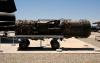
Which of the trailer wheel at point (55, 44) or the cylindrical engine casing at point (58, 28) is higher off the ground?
the cylindrical engine casing at point (58, 28)

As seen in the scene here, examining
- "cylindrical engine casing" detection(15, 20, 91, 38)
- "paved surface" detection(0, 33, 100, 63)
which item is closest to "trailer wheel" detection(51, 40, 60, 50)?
"paved surface" detection(0, 33, 100, 63)

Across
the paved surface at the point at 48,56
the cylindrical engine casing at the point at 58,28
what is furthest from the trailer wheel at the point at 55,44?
the cylindrical engine casing at the point at 58,28

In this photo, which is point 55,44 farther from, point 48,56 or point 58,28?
point 48,56

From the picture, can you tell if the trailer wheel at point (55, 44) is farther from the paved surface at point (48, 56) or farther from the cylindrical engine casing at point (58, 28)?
the cylindrical engine casing at point (58, 28)

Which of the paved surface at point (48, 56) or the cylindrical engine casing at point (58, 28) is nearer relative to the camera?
the paved surface at point (48, 56)

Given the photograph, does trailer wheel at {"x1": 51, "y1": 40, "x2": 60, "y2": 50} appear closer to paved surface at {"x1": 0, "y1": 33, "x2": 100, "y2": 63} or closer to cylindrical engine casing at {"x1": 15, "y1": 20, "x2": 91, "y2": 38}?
paved surface at {"x1": 0, "y1": 33, "x2": 100, "y2": 63}

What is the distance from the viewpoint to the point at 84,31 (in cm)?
1847

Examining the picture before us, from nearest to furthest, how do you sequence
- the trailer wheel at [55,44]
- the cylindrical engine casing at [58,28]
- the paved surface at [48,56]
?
1. the paved surface at [48,56]
2. the trailer wheel at [55,44]
3. the cylindrical engine casing at [58,28]

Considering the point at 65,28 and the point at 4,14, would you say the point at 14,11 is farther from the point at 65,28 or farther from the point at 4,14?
the point at 65,28

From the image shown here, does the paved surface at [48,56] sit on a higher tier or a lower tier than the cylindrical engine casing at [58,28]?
lower

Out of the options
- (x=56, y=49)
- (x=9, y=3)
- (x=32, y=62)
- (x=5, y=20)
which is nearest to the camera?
(x=32, y=62)

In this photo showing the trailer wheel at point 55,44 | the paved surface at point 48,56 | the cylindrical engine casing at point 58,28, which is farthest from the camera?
the cylindrical engine casing at point 58,28

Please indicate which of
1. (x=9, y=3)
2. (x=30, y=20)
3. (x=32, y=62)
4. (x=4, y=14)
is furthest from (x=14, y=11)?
(x=32, y=62)

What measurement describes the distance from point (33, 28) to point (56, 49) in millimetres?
2653
